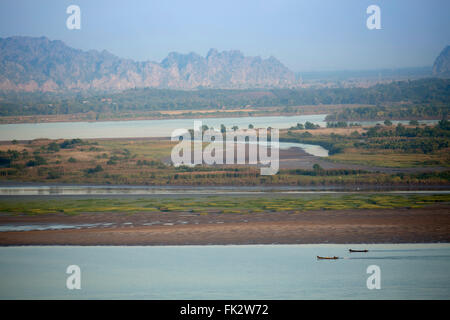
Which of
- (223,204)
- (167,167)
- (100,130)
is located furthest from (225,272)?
(100,130)

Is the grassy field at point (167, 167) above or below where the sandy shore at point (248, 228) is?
above

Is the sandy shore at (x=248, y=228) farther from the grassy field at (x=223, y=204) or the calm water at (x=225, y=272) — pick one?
the grassy field at (x=223, y=204)

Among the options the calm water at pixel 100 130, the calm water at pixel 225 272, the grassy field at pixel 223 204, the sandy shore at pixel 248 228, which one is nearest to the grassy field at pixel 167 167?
the grassy field at pixel 223 204

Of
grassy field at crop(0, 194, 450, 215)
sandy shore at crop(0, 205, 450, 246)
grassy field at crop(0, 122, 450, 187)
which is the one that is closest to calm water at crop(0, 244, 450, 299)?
sandy shore at crop(0, 205, 450, 246)

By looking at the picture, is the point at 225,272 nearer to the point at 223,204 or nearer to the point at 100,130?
the point at 223,204

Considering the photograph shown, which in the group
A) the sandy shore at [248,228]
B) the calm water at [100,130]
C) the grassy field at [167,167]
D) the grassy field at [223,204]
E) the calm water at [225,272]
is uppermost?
the calm water at [100,130]

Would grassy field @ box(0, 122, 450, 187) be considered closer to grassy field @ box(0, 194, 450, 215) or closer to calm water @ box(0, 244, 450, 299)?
grassy field @ box(0, 194, 450, 215)
